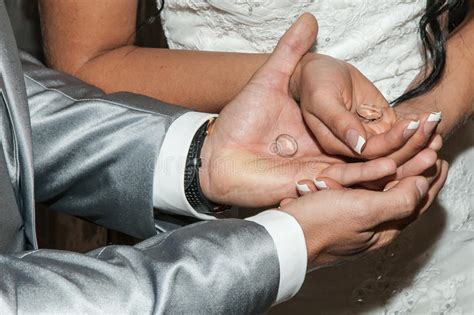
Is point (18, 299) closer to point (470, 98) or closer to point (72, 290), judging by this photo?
point (72, 290)

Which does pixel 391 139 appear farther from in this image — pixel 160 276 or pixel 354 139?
pixel 160 276

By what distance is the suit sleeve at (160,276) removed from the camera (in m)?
0.90

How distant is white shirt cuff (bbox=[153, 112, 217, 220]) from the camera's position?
4.01ft

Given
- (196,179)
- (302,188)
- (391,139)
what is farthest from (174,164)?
(391,139)

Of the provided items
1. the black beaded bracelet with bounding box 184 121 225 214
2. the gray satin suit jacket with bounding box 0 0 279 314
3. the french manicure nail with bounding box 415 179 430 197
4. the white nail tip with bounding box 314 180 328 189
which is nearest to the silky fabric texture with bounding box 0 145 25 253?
the gray satin suit jacket with bounding box 0 0 279 314

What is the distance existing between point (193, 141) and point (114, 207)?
0.13 m

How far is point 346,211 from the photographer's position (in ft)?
3.57

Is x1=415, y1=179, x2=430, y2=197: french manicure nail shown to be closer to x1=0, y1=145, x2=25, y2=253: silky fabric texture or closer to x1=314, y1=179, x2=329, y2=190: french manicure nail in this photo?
x1=314, y1=179, x2=329, y2=190: french manicure nail

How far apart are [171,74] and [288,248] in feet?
1.35

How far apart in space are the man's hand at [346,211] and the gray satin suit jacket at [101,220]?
8 centimetres

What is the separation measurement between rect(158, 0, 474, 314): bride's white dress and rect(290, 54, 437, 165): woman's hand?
3.6 inches

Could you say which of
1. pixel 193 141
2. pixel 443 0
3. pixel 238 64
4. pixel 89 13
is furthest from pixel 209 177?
pixel 443 0

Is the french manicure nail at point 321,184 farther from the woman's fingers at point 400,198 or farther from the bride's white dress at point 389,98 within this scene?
the bride's white dress at point 389,98

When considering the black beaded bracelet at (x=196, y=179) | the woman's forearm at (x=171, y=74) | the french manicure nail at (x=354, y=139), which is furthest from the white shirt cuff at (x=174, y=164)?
the french manicure nail at (x=354, y=139)
